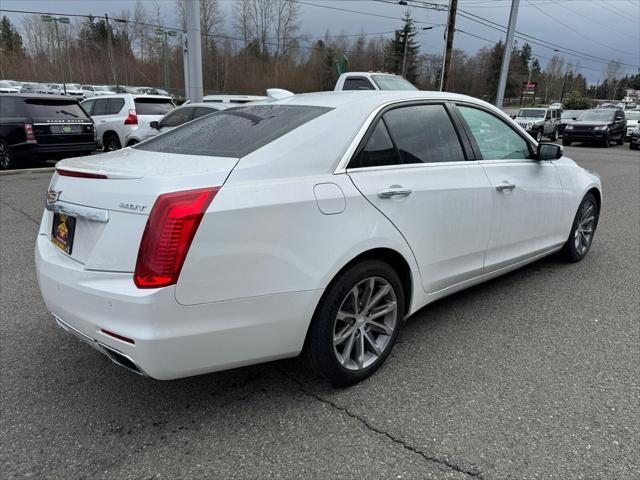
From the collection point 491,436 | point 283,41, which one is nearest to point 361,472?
point 491,436

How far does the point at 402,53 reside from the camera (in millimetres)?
75562

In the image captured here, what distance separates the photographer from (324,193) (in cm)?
248

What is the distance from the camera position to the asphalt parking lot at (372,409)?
87.0 inches

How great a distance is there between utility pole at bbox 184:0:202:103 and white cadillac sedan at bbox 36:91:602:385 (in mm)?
9622

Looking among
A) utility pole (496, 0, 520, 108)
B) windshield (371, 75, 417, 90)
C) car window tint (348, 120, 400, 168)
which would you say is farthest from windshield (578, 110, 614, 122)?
car window tint (348, 120, 400, 168)

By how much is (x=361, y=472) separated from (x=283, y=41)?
7011 centimetres

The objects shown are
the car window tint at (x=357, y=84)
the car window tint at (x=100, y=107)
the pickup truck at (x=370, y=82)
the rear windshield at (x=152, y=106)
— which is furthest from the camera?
the car window tint at (x=100, y=107)

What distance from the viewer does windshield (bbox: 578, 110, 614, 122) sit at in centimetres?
2419

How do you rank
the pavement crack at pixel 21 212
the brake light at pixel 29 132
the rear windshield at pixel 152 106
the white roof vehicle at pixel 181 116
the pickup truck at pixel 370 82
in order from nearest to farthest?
the pavement crack at pixel 21 212
the brake light at pixel 29 132
the white roof vehicle at pixel 181 116
the pickup truck at pixel 370 82
the rear windshield at pixel 152 106

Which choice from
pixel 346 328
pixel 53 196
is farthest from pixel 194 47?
pixel 346 328

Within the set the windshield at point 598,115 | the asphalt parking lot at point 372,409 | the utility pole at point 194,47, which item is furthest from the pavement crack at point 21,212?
the windshield at point 598,115

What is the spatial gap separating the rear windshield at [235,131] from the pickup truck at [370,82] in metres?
9.14

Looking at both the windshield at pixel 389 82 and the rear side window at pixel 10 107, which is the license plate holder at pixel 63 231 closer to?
the rear side window at pixel 10 107

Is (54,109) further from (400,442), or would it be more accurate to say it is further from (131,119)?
(400,442)
